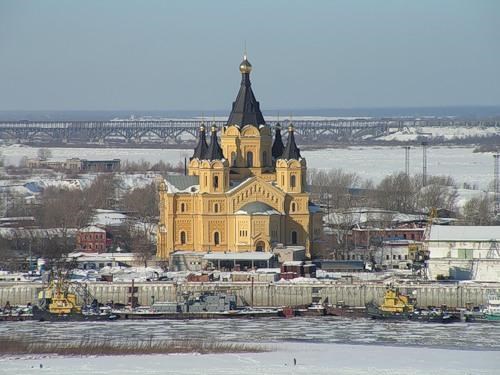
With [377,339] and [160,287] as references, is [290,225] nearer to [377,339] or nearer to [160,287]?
[160,287]

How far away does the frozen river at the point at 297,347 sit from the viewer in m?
30.1

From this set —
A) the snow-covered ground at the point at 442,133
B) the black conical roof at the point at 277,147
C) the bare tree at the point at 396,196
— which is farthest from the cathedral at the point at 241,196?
the snow-covered ground at the point at 442,133

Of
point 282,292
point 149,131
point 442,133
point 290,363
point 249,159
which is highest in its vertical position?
point 149,131

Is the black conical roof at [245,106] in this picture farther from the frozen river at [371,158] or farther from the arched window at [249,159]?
the frozen river at [371,158]

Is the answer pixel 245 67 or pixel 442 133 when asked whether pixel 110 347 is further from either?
pixel 442 133

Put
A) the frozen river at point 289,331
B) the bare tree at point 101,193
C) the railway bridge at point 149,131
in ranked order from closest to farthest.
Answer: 1. the frozen river at point 289,331
2. the bare tree at point 101,193
3. the railway bridge at point 149,131

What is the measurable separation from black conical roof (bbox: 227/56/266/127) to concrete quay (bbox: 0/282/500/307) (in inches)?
250

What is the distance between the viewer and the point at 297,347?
33094mm

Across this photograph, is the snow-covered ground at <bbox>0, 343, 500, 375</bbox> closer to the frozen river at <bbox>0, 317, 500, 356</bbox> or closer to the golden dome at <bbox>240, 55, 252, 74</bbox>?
the frozen river at <bbox>0, 317, 500, 356</bbox>

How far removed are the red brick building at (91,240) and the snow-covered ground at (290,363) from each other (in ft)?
56.3

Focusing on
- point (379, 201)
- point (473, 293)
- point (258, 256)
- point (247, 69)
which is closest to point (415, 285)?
point (473, 293)

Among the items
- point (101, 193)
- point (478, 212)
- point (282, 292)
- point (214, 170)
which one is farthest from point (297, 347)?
point (101, 193)

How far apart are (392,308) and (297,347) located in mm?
5994

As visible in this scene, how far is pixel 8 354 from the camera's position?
32031mm
